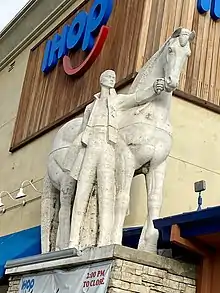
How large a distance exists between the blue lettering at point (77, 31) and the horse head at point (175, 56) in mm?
5912

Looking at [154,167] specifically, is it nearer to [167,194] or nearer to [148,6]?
[167,194]

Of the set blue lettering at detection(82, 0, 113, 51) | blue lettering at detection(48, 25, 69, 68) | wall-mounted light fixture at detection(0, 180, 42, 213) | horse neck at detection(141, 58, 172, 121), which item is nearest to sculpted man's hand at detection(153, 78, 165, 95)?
horse neck at detection(141, 58, 172, 121)

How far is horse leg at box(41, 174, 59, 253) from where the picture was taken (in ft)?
35.2

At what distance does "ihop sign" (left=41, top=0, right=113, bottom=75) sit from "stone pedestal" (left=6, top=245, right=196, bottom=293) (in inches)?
254

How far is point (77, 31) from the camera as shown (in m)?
15.4

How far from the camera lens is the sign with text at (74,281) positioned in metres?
8.03

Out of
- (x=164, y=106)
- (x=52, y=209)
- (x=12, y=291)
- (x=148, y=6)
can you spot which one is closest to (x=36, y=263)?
(x=12, y=291)

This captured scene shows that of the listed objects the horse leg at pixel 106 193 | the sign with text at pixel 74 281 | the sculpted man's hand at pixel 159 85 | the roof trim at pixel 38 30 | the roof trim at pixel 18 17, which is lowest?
the sign with text at pixel 74 281

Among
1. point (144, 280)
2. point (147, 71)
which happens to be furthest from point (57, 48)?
point (144, 280)

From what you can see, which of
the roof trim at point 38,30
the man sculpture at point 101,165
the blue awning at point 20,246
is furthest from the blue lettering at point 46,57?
the man sculpture at point 101,165

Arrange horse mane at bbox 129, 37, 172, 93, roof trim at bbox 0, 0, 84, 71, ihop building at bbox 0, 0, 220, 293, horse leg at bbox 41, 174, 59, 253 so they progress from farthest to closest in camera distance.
Result: roof trim at bbox 0, 0, 84, 71 → ihop building at bbox 0, 0, 220, 293 → horse leg at bbox 41, 174, 59, 253 → horse mane at bbox 129, 37, 172, 93

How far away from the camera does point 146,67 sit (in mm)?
9984

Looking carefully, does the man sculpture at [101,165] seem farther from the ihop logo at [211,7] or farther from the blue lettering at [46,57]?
the blue lettering at [46,57]

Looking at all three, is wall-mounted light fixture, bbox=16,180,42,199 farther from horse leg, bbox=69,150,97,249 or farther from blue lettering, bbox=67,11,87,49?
horse leg, bbox=69,150,97,249
